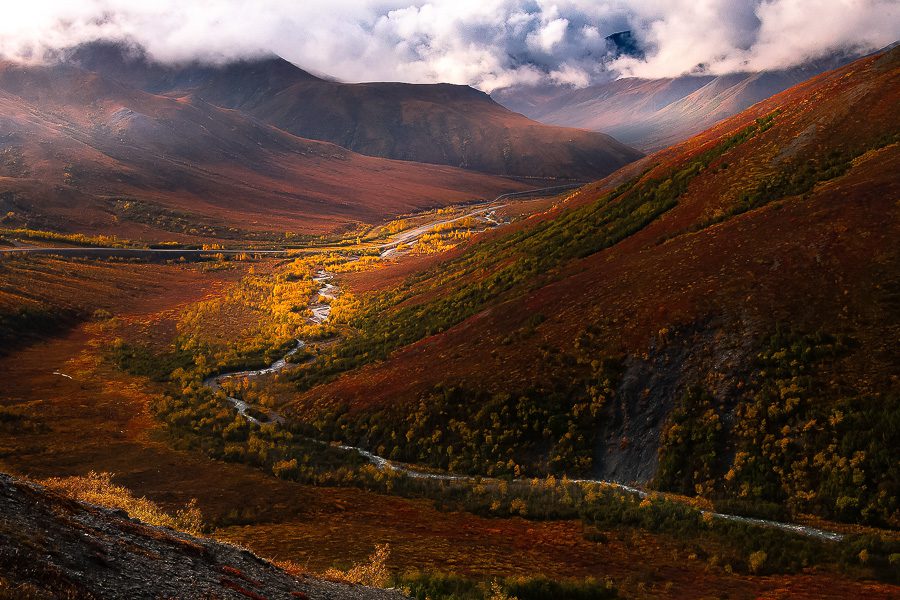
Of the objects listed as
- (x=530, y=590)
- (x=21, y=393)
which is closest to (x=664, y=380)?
(x=530, y=590)

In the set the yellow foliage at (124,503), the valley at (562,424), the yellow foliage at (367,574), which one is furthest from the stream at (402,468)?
the yellow foliage at (367,574)

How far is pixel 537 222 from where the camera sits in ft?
303

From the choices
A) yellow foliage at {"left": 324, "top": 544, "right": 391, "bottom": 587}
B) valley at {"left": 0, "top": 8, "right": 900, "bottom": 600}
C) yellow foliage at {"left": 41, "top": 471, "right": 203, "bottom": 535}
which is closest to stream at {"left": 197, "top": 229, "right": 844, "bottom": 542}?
valley at {"left": 0, "top": 8, "right": 900, "bottom": 600}

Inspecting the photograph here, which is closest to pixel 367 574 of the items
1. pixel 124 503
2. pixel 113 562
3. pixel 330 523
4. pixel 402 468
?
pixel 330 523

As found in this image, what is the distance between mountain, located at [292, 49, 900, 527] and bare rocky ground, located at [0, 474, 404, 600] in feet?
62.4

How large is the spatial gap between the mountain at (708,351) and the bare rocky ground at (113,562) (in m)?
19.0

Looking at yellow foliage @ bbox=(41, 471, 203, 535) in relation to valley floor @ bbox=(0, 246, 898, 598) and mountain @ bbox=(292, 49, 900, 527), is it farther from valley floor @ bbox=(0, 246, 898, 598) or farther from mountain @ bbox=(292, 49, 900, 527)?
mountain @ bbox=(292, 49, 900, 527)

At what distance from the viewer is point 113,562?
13211mm

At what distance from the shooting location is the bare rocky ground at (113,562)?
11.0 m

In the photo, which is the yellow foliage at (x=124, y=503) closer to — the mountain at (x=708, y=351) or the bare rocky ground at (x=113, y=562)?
the bare rocky ground at (x=113, y=562)

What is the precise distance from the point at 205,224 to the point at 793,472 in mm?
194550

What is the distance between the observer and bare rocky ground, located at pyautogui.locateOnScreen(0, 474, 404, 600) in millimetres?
10961

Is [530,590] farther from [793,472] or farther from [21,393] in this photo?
[21,393]

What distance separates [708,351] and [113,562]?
3072cm
